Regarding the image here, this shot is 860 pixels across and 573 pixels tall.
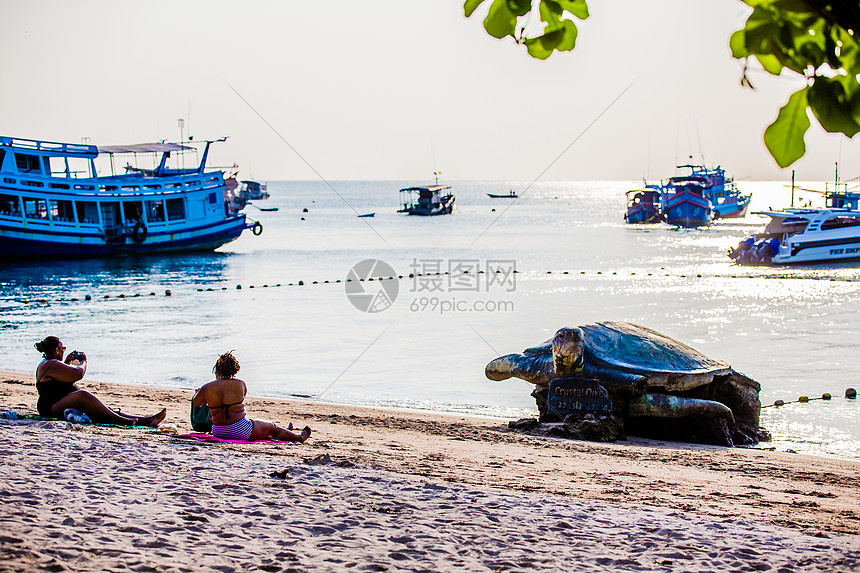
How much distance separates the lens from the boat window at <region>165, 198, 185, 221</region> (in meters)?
44.5

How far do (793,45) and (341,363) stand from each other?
13.4 metres

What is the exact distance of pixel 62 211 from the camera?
132ft

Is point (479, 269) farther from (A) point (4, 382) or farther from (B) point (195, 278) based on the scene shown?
(A) point (4, 382)

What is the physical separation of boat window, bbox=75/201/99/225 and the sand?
36.7 meters

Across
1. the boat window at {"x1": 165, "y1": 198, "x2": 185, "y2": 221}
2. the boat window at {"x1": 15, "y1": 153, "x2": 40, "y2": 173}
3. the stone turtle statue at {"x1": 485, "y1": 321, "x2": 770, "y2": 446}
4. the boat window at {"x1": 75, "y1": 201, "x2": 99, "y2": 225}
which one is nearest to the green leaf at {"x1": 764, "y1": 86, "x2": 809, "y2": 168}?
Result: the stone turtle statue at {"x1": 485, "y1": 321, "x2": 770, "y2": 446}

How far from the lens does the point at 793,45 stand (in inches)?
94.7

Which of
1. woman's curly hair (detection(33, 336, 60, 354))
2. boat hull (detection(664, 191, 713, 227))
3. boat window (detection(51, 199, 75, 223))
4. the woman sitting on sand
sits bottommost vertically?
the woman sitting on sand

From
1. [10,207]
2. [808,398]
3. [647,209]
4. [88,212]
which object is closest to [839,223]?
[808,398]

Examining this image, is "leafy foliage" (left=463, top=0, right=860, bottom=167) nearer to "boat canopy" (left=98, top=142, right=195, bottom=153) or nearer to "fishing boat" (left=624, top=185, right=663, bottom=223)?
"boat canopy" (left=98, top=142, right=195, bottom=153)

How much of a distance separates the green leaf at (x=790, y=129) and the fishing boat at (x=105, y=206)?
4084 centimetres

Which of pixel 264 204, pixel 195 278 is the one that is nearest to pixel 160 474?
pixel 195 278

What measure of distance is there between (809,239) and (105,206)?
33.8m

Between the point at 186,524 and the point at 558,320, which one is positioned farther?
the point at 558,320

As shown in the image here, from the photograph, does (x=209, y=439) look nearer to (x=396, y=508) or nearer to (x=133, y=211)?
(x=396, y=508)
